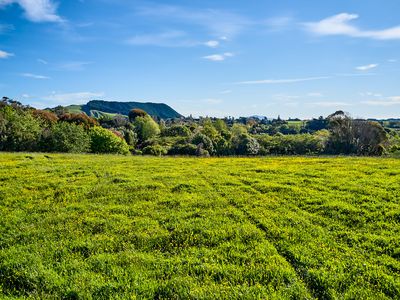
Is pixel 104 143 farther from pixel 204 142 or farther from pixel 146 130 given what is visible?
pixel 146 130

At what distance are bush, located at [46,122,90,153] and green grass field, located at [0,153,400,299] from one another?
52.4 metres

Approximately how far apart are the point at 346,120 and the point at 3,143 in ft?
296

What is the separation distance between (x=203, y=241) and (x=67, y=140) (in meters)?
66.6

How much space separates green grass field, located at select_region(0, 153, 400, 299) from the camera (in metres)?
8.89

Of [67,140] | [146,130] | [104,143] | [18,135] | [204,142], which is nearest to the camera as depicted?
[67,140]

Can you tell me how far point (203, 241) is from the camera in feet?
38.9

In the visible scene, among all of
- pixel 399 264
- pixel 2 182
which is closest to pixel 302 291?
pixel 399 264

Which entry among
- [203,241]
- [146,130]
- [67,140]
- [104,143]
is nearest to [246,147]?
[104,143]

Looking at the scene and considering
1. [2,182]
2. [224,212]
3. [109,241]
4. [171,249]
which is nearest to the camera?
[171,249]

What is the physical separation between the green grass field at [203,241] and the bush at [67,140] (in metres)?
52.4

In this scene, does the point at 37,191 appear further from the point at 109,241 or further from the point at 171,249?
the point at 171,249

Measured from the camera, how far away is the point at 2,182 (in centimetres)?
2323

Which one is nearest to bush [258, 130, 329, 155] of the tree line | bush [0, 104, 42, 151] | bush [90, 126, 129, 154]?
the tree line

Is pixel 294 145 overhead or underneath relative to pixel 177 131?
underneath
